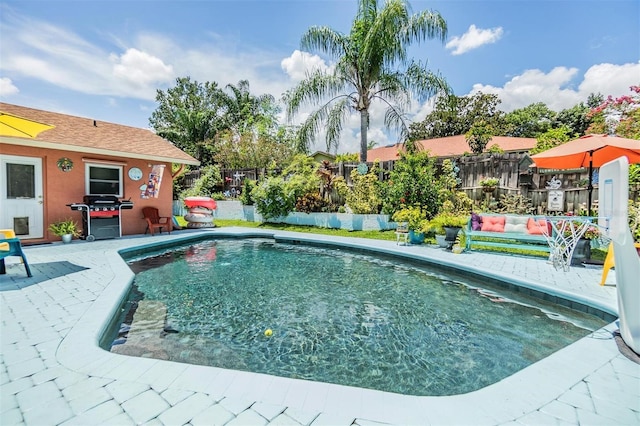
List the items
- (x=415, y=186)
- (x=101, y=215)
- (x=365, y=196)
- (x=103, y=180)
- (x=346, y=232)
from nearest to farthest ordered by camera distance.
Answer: (x=101, y=215), (x=103, y=180), (x=415, y=186), (x=346, y=232), (x=365, y=196)

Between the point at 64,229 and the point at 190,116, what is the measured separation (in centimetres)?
2352

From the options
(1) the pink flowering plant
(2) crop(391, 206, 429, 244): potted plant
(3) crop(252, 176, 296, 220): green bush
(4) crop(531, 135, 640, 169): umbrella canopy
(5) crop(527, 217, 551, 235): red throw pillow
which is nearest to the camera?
(4) crop(531, 135, 640, 169): umbrella canopy

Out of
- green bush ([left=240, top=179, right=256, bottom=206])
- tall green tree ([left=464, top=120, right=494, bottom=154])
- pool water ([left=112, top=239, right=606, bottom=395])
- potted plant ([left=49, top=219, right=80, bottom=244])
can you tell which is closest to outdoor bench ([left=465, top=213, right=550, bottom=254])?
pool water ([left=112, top=239, right=606, bottom=395])

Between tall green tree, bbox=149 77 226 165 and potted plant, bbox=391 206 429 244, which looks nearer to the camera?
potted plant, bbox=391 206 429 244

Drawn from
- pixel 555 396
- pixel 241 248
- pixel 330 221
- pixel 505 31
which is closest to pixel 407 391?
pixel 555 396

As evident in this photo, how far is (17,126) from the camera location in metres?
5.53

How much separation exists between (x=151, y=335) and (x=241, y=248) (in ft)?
20.1

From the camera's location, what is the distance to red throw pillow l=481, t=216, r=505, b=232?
8280 millimetres

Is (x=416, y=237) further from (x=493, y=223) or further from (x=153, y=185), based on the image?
(x=153, y=185)

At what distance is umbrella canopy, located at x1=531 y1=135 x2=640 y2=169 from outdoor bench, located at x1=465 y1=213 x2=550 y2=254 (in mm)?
1613

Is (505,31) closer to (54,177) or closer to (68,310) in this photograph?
(68,310)

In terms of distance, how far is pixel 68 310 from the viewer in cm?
389

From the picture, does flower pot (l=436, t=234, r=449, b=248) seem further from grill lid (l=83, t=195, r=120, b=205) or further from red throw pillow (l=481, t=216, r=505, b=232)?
grill lid (l=83, t=195, r=120, b=205)

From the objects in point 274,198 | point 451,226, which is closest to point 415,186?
point 451,226
